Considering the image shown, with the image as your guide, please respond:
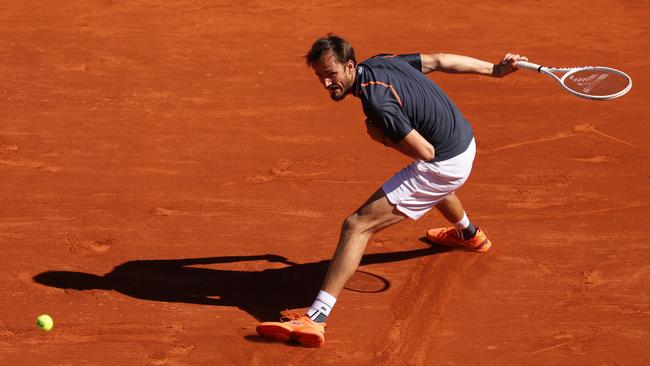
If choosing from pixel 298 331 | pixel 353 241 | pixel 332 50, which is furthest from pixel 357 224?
pixel 332 50

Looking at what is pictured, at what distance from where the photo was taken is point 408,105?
21.4ft

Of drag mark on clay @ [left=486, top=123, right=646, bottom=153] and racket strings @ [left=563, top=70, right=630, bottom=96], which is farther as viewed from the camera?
drag mark on clay @ [left=486, top=123, right=646, bottom=153]

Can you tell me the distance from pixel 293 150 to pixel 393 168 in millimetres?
957

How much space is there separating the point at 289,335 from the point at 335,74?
1727mm

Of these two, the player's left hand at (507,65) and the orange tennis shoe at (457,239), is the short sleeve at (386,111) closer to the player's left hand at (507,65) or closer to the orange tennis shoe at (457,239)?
the player's left hand at (507,65)

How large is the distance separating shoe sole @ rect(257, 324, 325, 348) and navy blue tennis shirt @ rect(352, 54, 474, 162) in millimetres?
1385

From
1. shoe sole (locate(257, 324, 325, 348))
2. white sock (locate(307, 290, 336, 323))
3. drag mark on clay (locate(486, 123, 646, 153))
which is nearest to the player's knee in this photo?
white sock (locate(307, 290, 336, 323))

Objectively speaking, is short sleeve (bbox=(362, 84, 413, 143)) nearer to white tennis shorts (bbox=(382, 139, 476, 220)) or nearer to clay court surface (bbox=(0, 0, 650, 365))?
white tennis shorts (bbox=(382, 139, 476, 220))

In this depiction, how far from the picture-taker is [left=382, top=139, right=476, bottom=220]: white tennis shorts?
672 cm

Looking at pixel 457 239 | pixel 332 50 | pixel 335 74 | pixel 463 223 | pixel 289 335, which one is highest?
pixel 332 50

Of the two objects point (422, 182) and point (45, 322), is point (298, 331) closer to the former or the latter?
point (422, 182)

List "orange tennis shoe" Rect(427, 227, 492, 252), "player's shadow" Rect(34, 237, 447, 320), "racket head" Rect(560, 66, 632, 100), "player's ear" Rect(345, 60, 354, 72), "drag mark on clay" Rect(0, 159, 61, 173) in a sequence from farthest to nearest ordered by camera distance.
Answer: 1. "drag mark on clay" Rect(0, 159, 61, 173)
2. "orange tennis shoe" Rect(427, 227, 492, 252)
3. "racket head" Rect(560, 66, 632, 100)
4. "player's shadow" Rect(34, 237, 447, 320)
5. "player's ear" Rect(345, 60, 354, 72)

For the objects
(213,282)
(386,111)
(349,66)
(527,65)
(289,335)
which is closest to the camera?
(386,111)

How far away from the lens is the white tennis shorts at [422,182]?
22.0 ft
